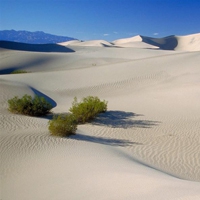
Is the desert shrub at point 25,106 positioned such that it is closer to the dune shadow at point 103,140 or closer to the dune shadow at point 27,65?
the dune shadow at point 103,140

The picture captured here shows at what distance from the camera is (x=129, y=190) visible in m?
4.73

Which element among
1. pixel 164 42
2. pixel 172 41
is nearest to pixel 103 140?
pixel 164 42

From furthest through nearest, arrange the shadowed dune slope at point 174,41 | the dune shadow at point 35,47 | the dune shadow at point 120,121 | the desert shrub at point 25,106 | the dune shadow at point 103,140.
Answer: the shadowed dune slope at point 174,41, the dune shadow at point 35,47, the desert shrub at point 25,106, the dune shadow at point 120,121, the dune shadow at point 103,140

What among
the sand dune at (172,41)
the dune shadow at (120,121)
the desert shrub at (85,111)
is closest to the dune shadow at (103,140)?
the dune shadow at (120,121)

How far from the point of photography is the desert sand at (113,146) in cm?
507

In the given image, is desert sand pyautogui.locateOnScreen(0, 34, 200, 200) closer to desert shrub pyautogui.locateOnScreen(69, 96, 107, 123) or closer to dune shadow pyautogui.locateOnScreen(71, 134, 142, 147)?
dune shadow pyautogui.locateOnScreen(71, 134, 142, 147)

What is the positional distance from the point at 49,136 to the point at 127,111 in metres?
5.40

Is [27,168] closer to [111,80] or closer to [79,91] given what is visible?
[79,91]

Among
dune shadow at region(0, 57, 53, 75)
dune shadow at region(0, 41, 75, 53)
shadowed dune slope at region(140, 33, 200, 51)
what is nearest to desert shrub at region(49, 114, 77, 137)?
dune shadow at region(0, 57, 53, 75)

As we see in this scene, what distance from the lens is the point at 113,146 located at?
8633mm

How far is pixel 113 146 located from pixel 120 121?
9.51 feet

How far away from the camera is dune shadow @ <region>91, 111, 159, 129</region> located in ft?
35.7

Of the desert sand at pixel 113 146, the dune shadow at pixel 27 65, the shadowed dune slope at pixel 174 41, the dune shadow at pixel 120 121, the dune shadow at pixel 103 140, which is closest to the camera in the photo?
the desert sand at pixel 113 146

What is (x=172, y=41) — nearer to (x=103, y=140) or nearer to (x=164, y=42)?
(x=164, y=42)
